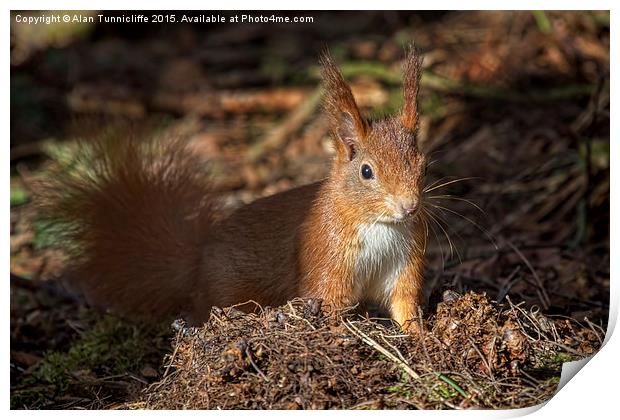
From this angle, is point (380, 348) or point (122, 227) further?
point (122, 227)

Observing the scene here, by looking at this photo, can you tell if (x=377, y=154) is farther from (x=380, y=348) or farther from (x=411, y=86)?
(x=380, y=348)

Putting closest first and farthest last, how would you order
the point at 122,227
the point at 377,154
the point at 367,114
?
the point at 377,154
the point at 122,227
the point at 367,114

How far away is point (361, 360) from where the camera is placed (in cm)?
315

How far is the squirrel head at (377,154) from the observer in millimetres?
3379

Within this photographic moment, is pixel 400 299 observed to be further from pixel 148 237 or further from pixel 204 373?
pixel 148 237

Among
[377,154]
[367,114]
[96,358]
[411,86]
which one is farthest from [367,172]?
[96,358]

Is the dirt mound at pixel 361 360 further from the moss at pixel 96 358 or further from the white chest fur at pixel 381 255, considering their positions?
the moss at pixel 96 358

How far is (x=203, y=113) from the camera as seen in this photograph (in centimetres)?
720

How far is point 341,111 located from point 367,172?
0.28m

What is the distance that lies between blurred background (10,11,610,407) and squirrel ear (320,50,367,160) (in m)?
0.76

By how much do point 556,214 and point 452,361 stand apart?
2.67 metres

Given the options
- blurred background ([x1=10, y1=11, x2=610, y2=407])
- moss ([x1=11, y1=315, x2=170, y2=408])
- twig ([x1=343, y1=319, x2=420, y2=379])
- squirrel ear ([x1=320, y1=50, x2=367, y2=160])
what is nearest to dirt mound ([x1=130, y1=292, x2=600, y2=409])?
twig ([x1=343, y1=319, x2=420, y2=379])

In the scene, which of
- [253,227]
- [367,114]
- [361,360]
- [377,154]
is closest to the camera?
[361,360]

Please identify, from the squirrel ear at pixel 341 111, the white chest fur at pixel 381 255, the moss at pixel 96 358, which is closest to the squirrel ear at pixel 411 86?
the squirrel ear at pixel 341 111
